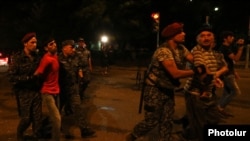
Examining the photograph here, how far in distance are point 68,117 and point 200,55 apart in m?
3.95

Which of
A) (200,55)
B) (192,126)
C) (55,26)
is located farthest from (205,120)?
(55,26)

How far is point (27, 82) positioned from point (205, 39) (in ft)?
9.13

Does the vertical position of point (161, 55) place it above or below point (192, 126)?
above

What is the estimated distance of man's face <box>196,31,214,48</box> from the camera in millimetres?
6228

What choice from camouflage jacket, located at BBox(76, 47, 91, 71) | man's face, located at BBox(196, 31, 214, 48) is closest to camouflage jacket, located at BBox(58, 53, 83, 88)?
camouflage jacket, located at BBox(76, 47, 91, 71)

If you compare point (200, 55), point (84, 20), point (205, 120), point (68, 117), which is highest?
point (84, 20)

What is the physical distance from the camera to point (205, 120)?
5.59 metres

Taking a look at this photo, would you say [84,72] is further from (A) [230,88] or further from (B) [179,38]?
(B) [179,38]

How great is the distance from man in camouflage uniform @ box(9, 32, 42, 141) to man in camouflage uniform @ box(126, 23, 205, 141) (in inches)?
71.9

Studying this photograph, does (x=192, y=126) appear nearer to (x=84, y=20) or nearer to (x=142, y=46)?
(x=84, y=20)

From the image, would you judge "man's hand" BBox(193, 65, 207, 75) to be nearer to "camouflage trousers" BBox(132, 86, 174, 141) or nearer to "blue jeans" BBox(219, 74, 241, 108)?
"camouflage trousers" BBox(132, 86, 174, 141)

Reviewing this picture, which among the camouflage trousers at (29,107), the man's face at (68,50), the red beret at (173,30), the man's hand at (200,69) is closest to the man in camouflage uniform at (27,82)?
the camouflage trousers at (29,107)

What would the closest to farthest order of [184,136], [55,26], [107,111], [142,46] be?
[184,136], [107,111], [55,26], [142,46]

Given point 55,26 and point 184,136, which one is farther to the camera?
point 55,26
